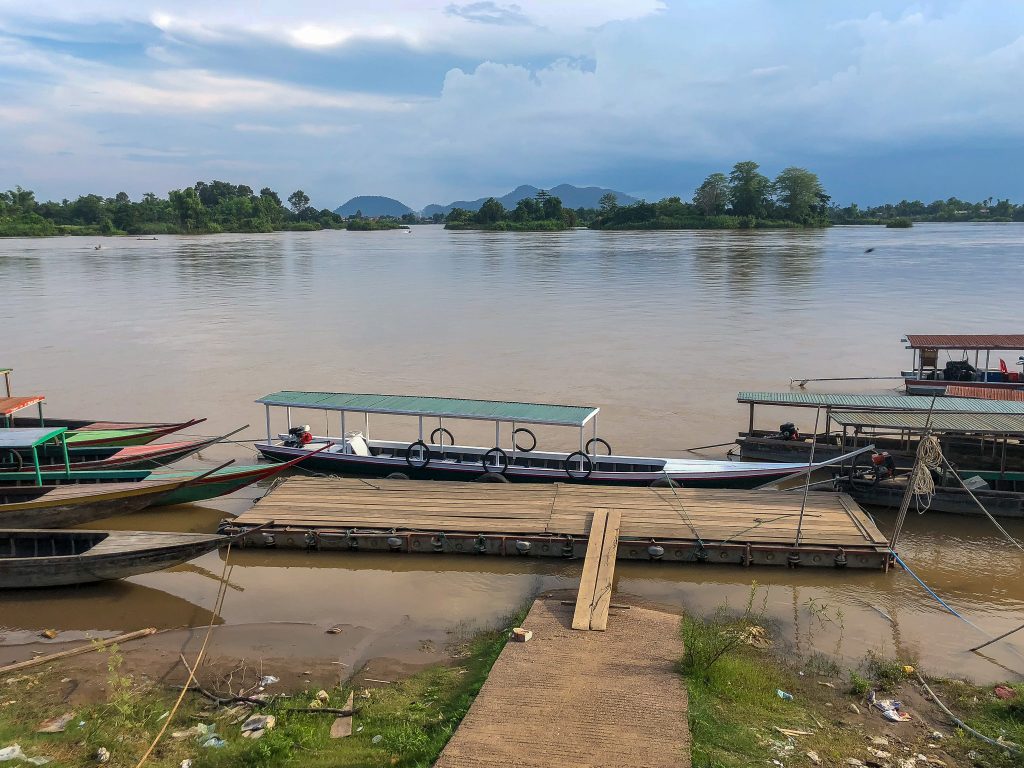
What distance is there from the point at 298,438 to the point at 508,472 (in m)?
5.38

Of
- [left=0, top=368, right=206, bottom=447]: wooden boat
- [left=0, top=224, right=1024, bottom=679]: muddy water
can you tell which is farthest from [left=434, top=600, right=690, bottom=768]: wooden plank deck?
[left=0, top=368, right=206, bottom=447]: wooden boat

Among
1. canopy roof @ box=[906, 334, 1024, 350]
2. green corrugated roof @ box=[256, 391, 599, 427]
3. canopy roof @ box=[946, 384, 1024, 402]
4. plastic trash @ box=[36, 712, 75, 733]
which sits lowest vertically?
plastic trash @ box=[36, 712, 75, 733]

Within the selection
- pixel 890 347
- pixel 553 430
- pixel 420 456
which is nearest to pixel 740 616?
pixel 420 456

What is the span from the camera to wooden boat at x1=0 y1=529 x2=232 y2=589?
1244 centimetres

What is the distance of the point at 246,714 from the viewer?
906cm

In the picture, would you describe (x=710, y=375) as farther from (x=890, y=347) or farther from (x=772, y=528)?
(x=772, y=528)

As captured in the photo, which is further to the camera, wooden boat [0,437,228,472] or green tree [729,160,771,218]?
green tree [729,160,771,218]

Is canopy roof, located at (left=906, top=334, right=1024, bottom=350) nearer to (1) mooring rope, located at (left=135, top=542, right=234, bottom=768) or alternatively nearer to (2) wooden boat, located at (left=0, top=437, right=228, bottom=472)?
(1) mooring rope, located at (left=135, top=542, right=234, bottom=768)

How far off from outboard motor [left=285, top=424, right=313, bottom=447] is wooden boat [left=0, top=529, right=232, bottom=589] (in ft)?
18.3

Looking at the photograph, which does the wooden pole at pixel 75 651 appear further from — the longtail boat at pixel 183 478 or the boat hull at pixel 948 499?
the boat hull at pixel 948 499

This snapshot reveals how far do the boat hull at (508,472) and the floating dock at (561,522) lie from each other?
1.39 feet

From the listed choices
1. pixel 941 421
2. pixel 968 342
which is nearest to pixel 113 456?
pixel 941 421

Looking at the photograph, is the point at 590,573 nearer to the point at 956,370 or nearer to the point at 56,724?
the point at 56,724

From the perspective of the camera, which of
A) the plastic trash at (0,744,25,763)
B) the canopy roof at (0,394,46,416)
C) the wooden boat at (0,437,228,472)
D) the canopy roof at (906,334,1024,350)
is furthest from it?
the canopy roof at (906,334,1024,350)
